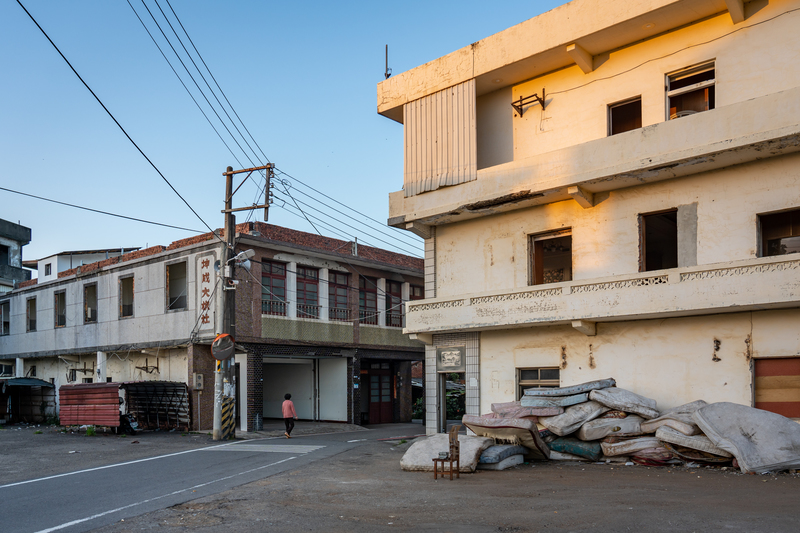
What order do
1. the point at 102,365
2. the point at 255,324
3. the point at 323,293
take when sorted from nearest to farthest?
the point at 255,324 → the point at 323,293 → the point at 102,365

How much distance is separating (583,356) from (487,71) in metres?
7.82

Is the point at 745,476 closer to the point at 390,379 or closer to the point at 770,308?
the point at 770,308

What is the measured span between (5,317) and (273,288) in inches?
869

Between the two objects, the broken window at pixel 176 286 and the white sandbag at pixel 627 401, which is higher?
the broken window at pixel 176 286

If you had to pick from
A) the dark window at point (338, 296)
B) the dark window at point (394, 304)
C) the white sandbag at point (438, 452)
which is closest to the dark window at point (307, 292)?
the dark window at point (338, 296)

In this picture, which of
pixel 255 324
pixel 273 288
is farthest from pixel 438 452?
pixel 273 288

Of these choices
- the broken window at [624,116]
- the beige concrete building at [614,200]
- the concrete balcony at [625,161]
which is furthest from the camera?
the broken window at [624,116]

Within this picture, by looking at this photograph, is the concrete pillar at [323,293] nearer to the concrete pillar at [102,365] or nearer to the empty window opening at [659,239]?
the concrete pillar at [102,365]

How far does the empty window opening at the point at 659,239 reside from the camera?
16.0m

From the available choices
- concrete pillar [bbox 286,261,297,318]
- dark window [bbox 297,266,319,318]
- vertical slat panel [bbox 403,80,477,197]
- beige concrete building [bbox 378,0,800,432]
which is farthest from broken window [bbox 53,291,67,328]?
vertical slat panel [bbox 403,80,477,197]

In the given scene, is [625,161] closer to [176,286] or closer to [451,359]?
[451,359]

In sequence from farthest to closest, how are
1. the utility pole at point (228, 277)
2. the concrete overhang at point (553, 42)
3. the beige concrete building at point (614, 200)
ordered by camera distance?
the utility pole at point (228, 277), the concrete overhang at point (553, 42), the beige concrete building at point (614, 200)

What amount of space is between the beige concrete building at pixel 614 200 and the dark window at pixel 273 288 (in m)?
8.87

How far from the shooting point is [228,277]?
2188 centimetres
